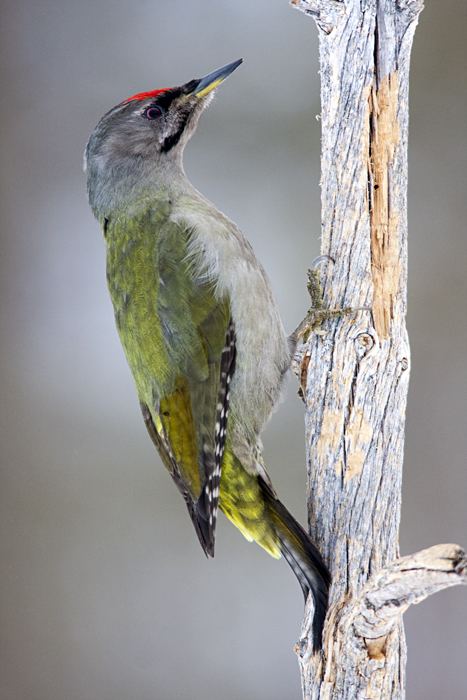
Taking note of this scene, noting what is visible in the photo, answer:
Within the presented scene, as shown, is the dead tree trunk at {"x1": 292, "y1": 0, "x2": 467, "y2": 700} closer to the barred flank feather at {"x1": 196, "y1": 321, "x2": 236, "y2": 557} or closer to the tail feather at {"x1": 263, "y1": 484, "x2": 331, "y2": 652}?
the tail feather at {"x1": 263, "y1": 484, "x2": 331, "y2": 652}

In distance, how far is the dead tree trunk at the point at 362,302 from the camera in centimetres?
195

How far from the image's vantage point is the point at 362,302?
201 cm

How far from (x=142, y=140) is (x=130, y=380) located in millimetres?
1425

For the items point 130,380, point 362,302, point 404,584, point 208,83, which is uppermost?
point 208,83

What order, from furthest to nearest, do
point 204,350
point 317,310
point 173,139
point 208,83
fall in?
point 173,139, point 208,83, point 204,350, point 317,310

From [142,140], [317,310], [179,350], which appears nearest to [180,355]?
[179,350]

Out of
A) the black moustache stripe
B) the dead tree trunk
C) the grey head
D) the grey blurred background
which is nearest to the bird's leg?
the dead tree trunk

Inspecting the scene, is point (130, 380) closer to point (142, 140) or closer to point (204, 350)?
point (142, 140)

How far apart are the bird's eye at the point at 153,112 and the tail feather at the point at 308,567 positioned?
1.43m

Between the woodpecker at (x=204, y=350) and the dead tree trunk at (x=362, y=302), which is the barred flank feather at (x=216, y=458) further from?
the dead tree trunk at (x=362, y=302)

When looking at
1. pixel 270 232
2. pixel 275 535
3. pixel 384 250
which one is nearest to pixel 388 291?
pixel 384 250

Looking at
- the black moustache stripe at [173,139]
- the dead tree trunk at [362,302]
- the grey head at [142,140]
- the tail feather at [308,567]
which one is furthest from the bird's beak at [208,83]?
the tail feather at [308,567]

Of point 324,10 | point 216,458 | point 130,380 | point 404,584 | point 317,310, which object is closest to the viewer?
point 404,584

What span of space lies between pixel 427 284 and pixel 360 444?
185cm
